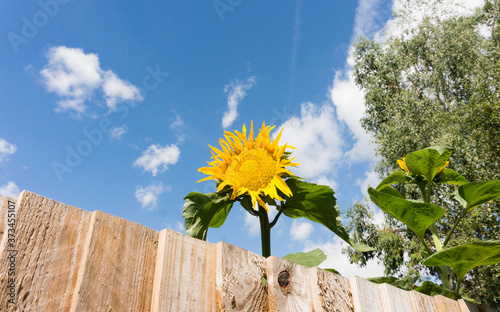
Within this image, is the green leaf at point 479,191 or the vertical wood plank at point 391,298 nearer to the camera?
the vertical wood plank at point 391,298

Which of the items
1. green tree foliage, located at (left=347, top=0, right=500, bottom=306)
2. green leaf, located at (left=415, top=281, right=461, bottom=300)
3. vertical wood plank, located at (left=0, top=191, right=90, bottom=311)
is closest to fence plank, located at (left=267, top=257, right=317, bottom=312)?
vertical wood plank, located at (left=0, top=191, right=90, bottom=311)

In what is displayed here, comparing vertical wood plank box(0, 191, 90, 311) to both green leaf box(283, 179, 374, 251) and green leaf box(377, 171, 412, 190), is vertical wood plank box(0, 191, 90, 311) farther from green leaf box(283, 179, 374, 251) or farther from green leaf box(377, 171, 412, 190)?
green leaf box(377, 171, 412, 190)

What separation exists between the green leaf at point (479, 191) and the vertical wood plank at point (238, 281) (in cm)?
96

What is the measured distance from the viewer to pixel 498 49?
34.5ft

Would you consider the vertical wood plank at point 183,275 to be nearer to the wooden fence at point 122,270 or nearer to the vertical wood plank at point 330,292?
the wooden fence at point 122,270

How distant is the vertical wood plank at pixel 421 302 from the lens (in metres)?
1.27

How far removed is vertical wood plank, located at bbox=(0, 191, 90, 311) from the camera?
2.01ft

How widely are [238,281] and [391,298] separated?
0.60 m

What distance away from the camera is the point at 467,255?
4.41 feet

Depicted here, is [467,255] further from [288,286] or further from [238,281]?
[238,281]

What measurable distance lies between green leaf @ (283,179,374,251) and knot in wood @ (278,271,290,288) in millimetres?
269

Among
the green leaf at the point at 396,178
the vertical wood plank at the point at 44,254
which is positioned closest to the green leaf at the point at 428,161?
the green leaf at the point at 396,178

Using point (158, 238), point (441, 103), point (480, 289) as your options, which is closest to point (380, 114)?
point (441, 103)

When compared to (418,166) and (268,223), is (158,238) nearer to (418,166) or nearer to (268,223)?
(268,223)
